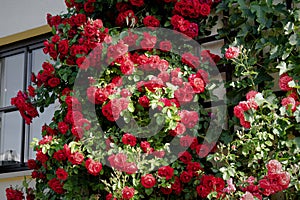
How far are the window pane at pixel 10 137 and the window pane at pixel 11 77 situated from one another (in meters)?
0.13

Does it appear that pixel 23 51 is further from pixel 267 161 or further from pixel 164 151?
pixel 267 161

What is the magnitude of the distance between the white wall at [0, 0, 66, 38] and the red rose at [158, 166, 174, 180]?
1799 mm

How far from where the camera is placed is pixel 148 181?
3.41 meters

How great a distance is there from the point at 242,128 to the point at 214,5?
0.91 meters

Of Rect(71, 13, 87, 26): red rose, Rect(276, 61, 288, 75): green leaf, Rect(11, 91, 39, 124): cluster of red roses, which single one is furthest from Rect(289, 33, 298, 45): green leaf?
Rect(11, 91, 39, 124): cluster of red roses

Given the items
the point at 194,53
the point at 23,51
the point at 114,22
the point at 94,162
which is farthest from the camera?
the point at 23,51

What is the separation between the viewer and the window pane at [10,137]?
197 inches

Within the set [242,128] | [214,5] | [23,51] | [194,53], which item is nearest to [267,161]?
[242,128]

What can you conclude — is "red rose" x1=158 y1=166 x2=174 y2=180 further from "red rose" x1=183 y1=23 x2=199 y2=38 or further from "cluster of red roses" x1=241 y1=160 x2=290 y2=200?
"red rose" x1=183 y1=23 x2=199 y2=38

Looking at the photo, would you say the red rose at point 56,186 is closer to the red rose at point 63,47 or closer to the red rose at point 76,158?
the red rose at point 76,158

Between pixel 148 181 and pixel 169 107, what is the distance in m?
0.42

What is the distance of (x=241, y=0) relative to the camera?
3.55m

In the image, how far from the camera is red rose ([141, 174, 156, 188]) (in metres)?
3.41

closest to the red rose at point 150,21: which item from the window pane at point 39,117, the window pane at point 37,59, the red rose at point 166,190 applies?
the red rose at point 166,190
